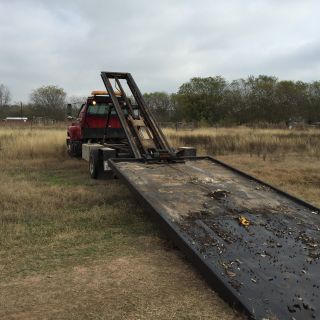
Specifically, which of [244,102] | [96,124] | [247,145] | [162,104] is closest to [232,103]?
[244,102]

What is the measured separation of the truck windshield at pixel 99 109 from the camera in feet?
39.4

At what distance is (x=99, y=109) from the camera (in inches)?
478

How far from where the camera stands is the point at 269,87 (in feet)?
177

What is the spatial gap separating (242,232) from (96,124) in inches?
326

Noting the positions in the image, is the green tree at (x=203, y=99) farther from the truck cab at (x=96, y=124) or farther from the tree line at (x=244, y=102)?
the truck cab at (x=96, y=124)

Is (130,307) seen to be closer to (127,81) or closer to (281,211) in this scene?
(281,211)

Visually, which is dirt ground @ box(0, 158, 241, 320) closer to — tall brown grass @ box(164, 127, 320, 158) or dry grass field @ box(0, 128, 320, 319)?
dry grass field @ box(0, 128, 320, 319)

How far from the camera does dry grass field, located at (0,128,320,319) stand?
11.5 ft

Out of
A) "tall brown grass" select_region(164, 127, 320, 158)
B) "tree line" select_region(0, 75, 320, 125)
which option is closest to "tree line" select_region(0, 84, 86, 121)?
"tree line" select_region(0, 75, 320, 125)

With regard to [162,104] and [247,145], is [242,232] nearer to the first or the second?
[247,145]

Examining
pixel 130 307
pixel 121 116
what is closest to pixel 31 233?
pixel 130 307

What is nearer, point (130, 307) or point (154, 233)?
point (130, 307)

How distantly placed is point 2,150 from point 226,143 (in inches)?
362

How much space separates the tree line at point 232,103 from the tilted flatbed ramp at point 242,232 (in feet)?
139
